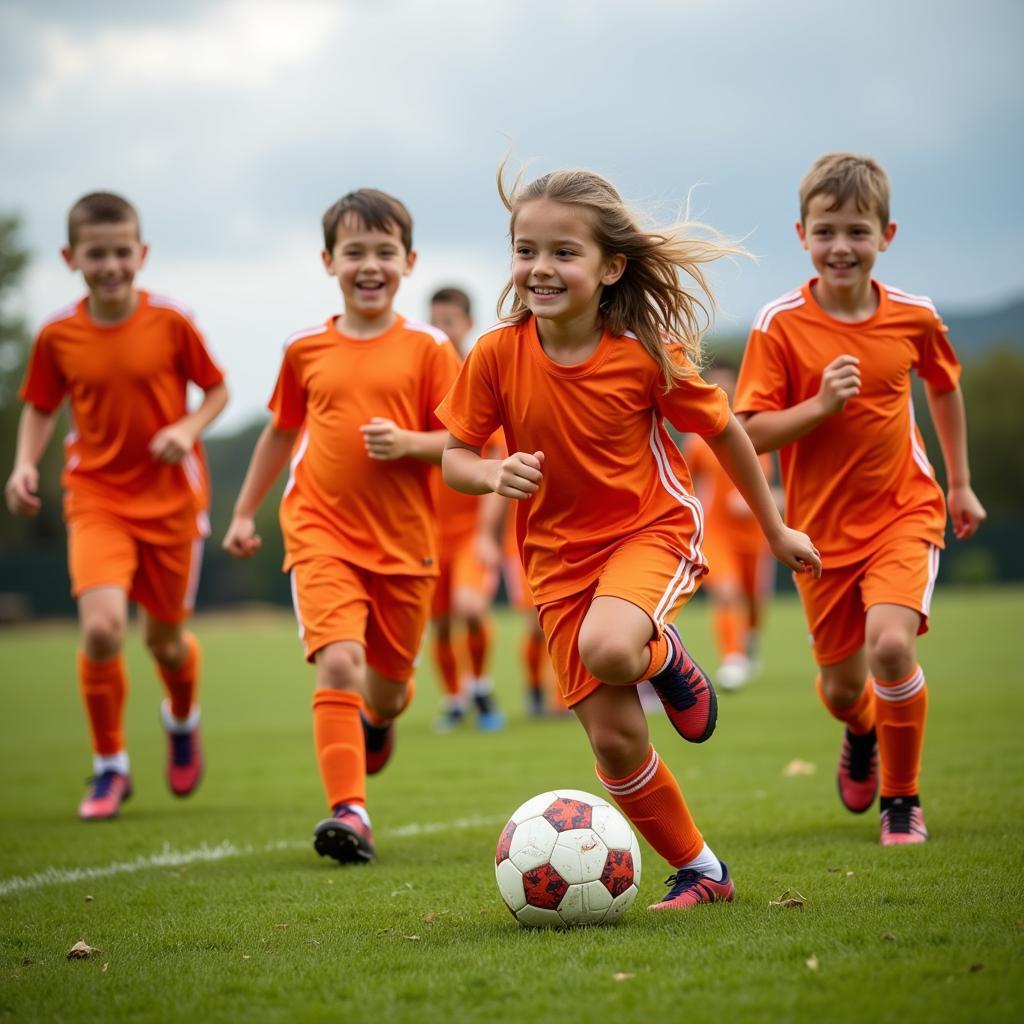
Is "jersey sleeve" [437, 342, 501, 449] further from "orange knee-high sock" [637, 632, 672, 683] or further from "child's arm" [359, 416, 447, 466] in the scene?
"child's arm" [359, 416, 447, 466]

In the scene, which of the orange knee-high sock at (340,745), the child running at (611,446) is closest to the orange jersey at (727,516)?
the orange knee-high sock at (340,745)

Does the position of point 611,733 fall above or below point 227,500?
below

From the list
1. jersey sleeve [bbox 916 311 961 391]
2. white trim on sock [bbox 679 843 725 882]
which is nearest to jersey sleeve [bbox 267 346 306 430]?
jersey sleeve [bbox 916 311 961 391]

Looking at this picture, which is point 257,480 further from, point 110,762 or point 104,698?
point 110,762

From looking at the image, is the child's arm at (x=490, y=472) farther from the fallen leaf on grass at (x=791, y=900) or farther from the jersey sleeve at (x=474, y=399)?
the fallen leaf on grass at (x=791, y=900)

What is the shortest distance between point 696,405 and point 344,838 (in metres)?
2.13

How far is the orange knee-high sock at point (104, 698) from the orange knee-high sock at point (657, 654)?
12.2ft

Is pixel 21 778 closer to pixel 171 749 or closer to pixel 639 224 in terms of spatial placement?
pixel 171 749

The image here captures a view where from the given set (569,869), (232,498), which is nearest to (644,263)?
(569,869)

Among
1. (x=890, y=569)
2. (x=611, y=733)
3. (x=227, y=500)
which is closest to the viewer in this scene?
(x=611, y=733)

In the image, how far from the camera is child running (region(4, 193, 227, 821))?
22.4 ft

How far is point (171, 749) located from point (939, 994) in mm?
5340

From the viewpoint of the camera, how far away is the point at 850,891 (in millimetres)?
4254

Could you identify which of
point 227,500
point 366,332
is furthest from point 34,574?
point 366,332
